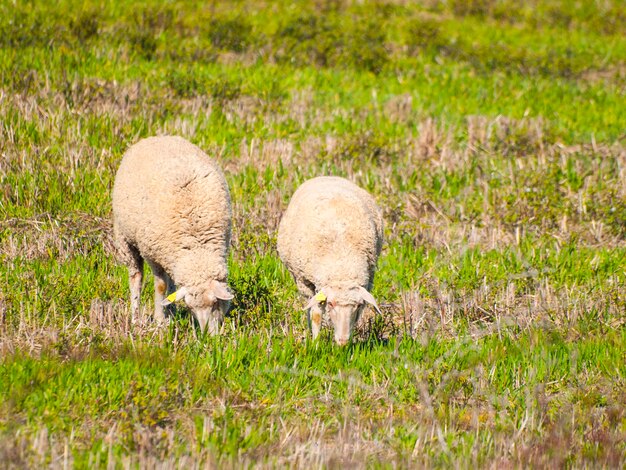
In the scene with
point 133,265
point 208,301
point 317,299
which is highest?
point 317,299

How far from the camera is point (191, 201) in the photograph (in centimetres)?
628

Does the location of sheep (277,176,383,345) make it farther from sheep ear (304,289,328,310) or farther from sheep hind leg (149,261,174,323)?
sheep hind leg (149,261,174,323)

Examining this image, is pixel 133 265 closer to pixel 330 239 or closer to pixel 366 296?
pixel 330 239

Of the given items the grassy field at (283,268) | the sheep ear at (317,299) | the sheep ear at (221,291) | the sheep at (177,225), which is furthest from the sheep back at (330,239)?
the sheep ear at (221,291)

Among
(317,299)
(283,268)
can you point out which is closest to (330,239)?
(317,299)

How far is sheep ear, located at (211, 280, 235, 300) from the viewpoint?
579 centimetres

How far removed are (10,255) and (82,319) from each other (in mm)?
1319

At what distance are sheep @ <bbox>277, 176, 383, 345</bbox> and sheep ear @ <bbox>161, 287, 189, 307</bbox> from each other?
86cm

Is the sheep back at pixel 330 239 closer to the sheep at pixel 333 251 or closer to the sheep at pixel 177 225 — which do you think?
the sheep at pixel 333 251

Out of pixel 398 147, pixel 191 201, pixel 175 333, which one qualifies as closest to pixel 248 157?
pixel 398 147

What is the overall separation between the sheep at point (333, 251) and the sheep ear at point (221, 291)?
0.55 meters

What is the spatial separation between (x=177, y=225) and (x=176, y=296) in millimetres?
634

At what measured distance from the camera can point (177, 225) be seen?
618cm

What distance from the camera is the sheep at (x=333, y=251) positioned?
5.81 m
